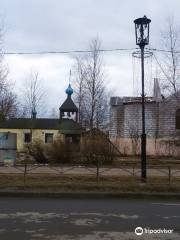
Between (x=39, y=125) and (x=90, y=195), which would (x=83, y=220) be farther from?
(x=39, y=125)

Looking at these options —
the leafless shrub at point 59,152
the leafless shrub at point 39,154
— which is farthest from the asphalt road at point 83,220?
the leafless shrub at point 39,154

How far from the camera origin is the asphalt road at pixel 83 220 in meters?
8.88

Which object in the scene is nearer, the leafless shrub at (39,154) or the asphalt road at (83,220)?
the asphalt road at (83,220)

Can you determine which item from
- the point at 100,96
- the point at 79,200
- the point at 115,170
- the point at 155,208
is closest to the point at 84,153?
the point at 115,170

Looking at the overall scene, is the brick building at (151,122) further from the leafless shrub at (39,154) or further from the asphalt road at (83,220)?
the asphalt road at (83,220)

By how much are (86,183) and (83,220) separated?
7902 millimetres

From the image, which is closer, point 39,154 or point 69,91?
point 39,154

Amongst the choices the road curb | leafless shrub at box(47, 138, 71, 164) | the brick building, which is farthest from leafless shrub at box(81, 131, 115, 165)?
the brick building

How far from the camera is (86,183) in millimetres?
18500

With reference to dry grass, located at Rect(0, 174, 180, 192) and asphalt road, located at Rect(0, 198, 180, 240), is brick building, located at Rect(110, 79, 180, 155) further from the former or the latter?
asphalt road, located at Rect(0, 198, 180, 240)

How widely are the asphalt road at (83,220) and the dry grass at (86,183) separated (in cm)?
264

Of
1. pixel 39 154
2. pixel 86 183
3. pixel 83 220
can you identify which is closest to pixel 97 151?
pixel 39 154

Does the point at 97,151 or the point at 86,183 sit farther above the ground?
the point at 97,151

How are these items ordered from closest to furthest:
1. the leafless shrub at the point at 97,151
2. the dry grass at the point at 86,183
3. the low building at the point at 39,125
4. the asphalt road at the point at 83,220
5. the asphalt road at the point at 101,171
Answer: the asphalt road at the point at 83,220, the dry grass at the point at 86,183, the asphalt road at the point at 101,171, the leafless shrub at the point at 97,151, the low building at the point at 39,125
